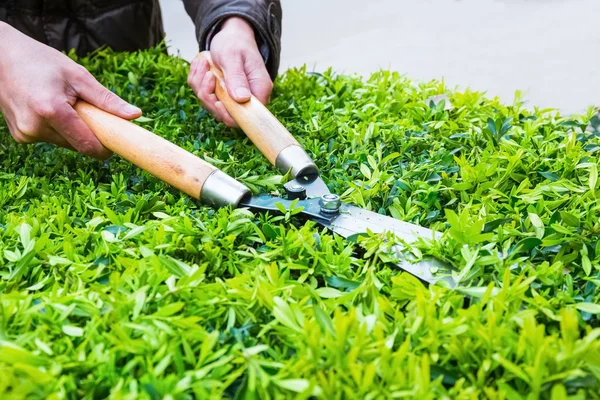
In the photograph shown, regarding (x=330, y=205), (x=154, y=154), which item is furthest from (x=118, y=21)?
(x=330, y=205)

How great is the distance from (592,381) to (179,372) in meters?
0.38

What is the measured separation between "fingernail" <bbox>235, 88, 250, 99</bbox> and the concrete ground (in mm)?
549

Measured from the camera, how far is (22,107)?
3.22 ft

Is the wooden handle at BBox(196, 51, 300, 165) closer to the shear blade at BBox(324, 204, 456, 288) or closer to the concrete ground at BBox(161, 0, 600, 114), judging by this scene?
the shear blade at BBox(324, 204, 456, 288)

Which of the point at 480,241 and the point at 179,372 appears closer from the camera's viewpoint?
the point at 179,372

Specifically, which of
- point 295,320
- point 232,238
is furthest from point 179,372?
point 232,238

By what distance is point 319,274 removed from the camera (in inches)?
26.3

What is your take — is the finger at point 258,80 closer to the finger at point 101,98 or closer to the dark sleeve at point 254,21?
the dark sleeve at point 254,21

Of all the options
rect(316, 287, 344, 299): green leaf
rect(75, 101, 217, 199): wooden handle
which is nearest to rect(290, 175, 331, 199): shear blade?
rect(75, 101, 217, 199): wooden handle

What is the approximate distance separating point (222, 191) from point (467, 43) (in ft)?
5.48

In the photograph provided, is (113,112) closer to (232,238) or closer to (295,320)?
(232,238)

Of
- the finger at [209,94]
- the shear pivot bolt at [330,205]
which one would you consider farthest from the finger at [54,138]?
the shear pivot bolt at [330,205]

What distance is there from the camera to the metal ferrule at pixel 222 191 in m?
0.81

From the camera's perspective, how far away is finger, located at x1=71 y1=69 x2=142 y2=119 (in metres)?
0.96
